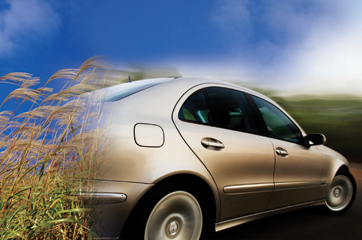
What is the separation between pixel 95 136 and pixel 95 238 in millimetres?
724

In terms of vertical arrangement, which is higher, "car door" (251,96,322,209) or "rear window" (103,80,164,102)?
"rear window" (103,80,164,102)

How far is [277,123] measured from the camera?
3.70 meters

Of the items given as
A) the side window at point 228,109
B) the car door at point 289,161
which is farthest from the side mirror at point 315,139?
the side window at point 228,109

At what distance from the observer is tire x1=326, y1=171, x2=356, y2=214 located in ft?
14.2

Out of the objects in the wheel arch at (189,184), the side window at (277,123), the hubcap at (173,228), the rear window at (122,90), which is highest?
the rear window at (122,90)

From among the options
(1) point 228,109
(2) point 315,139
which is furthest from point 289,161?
(1) point 228,109

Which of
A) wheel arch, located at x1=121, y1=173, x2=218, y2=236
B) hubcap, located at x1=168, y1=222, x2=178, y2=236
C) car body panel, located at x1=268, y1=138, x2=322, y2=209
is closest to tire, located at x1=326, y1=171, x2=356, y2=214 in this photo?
car body panel, located at x1=268, y1=138, x2=322, y2=209

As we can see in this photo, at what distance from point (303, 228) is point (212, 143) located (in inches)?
71.1

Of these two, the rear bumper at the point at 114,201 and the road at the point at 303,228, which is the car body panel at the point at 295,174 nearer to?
the road at the point at 303,228

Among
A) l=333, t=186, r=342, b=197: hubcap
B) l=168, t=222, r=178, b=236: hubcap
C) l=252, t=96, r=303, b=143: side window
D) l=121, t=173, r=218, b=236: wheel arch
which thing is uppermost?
l=252, t=96, r=303, b=143: side window

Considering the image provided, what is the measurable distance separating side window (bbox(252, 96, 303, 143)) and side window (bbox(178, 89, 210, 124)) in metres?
0.82

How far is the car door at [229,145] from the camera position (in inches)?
102

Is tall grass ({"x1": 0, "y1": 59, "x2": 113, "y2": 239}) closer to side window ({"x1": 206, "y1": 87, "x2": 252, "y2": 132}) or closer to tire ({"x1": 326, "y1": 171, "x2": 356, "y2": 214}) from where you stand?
side window ({"x1": 206, "y1": 87, "x2": 252, "y2": 132})

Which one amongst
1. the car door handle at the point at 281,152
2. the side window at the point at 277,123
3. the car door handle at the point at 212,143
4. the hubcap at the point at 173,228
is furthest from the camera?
the side window at the point at 277,123
